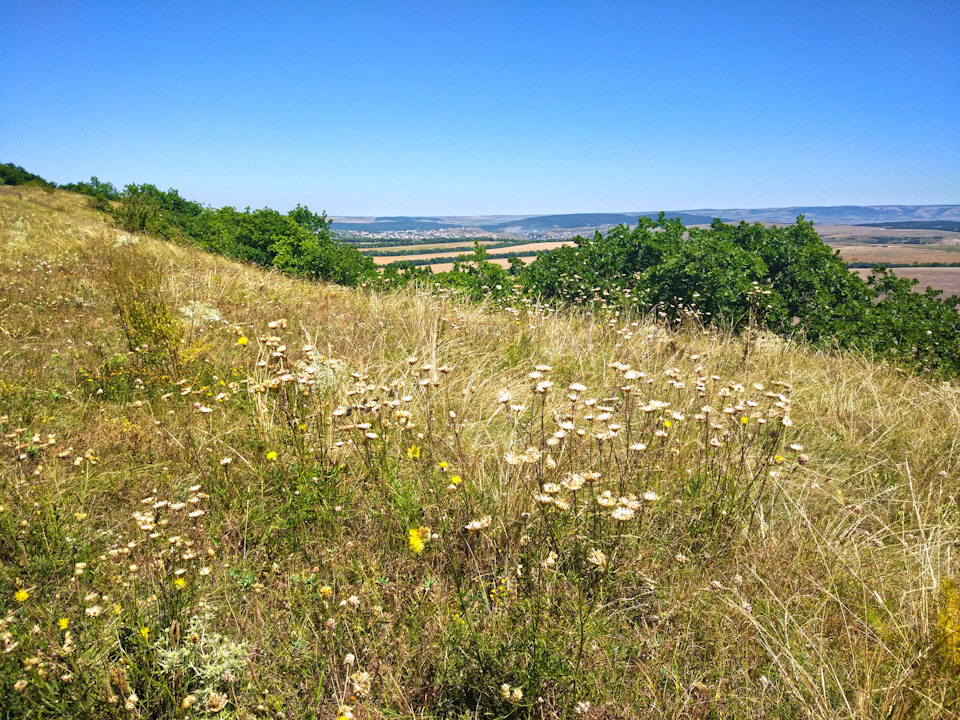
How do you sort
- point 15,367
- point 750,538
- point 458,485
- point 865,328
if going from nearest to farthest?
point 750,538, point 458,485, point 15,367, point 865,328

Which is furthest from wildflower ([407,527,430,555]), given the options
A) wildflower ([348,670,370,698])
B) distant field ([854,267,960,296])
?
distant field ([854,267,960,296])

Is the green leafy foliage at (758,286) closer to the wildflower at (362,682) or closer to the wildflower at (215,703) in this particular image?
the wildflower at (362,682)

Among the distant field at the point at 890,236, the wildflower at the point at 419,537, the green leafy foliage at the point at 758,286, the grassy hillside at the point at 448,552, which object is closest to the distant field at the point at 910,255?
the distant field at the point at 890,236

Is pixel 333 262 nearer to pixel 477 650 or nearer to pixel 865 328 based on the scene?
pixel 865 328

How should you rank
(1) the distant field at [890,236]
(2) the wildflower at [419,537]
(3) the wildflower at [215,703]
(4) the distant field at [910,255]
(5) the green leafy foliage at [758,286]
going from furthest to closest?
1. (1) the distant field at [890,236]
2. (4) the distant field at [910,255]
3. (5) the green leafy foliage at [758,286]
4. (2) the wildflower at [419,537]
5. (3) the wildflower at [215,703]

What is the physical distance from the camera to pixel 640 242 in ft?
32.0

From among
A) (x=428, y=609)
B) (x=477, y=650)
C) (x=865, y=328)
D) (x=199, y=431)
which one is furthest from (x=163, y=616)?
(x=865, y=328)

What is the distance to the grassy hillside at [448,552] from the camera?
163 cm

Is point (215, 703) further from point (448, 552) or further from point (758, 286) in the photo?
point (758, 286)

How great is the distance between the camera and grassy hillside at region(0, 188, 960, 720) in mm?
1633

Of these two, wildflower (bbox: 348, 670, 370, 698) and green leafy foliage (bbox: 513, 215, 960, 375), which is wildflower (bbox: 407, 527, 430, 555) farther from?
green leafy foliage (bbox: 513, 215, 960, 375)

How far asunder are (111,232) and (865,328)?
51.6 ft

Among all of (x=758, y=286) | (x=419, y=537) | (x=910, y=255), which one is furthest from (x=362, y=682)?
(x=910, y=255)

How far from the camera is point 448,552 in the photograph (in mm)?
2266
